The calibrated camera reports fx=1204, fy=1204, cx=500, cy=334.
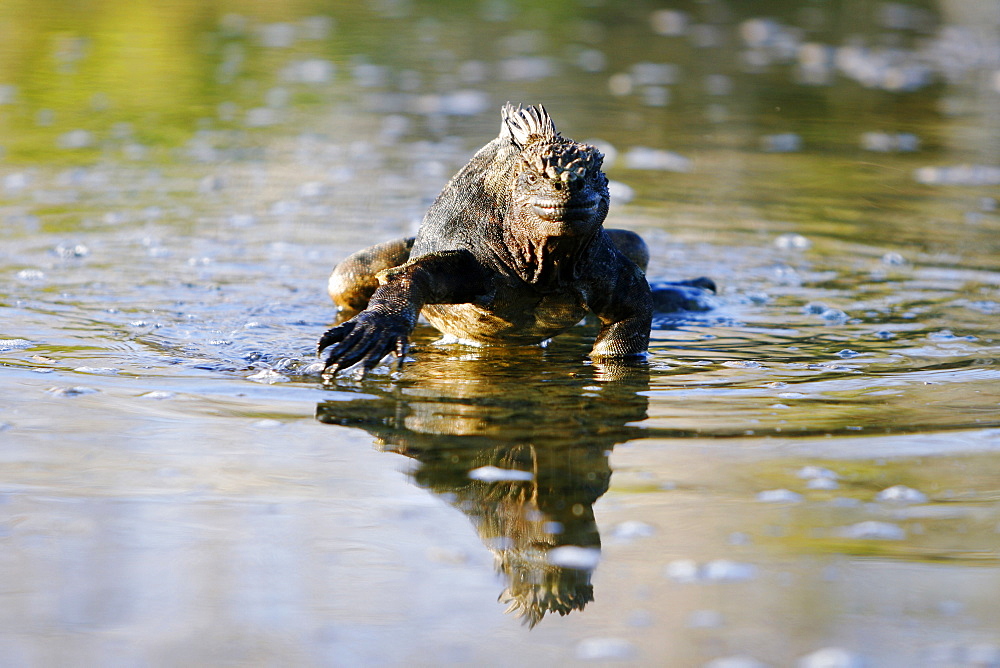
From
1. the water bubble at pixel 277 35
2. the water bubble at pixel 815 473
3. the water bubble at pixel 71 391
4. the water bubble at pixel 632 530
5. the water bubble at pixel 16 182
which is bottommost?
the water bubble at pixel 632 530

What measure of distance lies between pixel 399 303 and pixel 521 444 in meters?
0.97

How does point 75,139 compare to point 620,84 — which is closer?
point 75,139

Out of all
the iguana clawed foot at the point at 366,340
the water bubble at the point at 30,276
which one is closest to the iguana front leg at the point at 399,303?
the iguana clawed foot at the point at 366,340

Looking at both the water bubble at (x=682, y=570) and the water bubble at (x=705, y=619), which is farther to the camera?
the water bubble at (x=682, y=570)

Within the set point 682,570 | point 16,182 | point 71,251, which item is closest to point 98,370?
point 71,251

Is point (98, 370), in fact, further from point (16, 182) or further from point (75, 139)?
point (75, 139)

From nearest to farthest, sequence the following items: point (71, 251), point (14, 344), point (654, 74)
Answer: point (14, 344), point (71, 251), point (654, 74)

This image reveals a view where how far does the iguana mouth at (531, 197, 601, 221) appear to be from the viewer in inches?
180

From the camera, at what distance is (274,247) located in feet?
24.5

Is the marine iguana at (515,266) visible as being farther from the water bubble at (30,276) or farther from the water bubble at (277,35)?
the water bubble at (277,35)

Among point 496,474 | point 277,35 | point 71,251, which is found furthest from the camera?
point 277,35

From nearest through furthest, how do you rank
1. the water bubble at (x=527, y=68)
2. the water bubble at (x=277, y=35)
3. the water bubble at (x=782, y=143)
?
the water bubble at (x=782, y=143), the water bubble at (x=527, y=68), the water bubble at (x=277, y=35)

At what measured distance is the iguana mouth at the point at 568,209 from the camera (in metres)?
4.58

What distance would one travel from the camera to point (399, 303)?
15.8 feet
